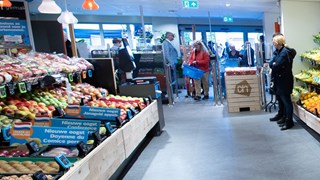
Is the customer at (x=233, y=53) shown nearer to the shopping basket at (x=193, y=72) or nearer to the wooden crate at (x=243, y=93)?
the shopping basket at (x=193, y=72)

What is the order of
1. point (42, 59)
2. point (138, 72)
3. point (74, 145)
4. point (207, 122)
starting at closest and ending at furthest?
1. point (74, 145)
2. point (42, 59)
3. point (207, 122)
4. point (138, 72)

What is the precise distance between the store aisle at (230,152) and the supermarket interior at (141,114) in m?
0.01

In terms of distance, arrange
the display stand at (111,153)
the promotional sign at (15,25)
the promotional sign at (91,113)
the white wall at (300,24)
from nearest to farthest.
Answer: the display stand at (111,153)
the promotional sign at (91,113)
the promotional sign at (15,25)
the white wall at (300,24)

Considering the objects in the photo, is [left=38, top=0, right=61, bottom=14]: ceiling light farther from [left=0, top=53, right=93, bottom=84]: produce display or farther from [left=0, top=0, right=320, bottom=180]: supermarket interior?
[left=0, top=53, right=93, bottom=84]: produce display

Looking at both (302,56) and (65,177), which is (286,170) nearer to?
(65,177)

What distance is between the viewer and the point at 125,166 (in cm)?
407

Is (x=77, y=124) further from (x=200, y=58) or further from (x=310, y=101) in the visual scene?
(x=200, y=58)

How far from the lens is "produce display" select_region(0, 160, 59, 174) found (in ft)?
7.16

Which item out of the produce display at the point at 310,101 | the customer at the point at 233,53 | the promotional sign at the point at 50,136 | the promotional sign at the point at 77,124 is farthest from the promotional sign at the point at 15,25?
the customer at the point at 233,53


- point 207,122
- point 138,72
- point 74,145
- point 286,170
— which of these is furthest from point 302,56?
point 74,145

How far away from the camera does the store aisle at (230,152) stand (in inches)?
141

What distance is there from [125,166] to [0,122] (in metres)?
1.68

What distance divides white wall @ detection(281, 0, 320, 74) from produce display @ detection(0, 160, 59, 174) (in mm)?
5538

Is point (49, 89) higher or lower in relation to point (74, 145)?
higher
